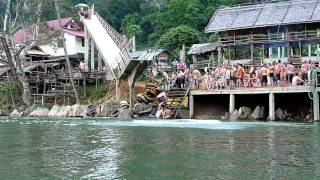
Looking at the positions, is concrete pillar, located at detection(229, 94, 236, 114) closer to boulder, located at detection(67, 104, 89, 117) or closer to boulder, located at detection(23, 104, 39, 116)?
boulder, located at detection(67, 104, 89, 117)

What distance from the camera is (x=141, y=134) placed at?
21.7 meters

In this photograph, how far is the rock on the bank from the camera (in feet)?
128

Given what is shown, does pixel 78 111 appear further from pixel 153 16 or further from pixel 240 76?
pixel 153 16

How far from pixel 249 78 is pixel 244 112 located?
2235mm

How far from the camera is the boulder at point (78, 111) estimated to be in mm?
38969

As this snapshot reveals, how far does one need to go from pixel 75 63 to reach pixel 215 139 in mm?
36509

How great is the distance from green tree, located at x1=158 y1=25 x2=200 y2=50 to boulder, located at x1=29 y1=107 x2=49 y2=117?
16.0m

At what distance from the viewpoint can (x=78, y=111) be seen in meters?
39.4

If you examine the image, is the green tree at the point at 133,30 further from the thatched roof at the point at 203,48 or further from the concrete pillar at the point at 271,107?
the concrete pillar at the point at 271,107

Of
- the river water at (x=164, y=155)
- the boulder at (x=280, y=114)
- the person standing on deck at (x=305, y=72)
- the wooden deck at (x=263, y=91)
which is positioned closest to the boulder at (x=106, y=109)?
the wooden deck at (x=263, y=91)

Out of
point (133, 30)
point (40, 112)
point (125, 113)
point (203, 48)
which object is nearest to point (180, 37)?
point (203, 48)

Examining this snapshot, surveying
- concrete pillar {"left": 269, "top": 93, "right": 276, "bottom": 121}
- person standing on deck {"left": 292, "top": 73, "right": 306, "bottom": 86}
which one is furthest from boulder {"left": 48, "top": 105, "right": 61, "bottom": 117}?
person standing on deck {"left": 292, "top": 73, "right": 306, "bottom": 86}

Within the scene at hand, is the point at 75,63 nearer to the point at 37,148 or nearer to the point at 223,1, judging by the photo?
the point at 223,1

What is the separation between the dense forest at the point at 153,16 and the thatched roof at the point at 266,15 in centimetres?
1017
